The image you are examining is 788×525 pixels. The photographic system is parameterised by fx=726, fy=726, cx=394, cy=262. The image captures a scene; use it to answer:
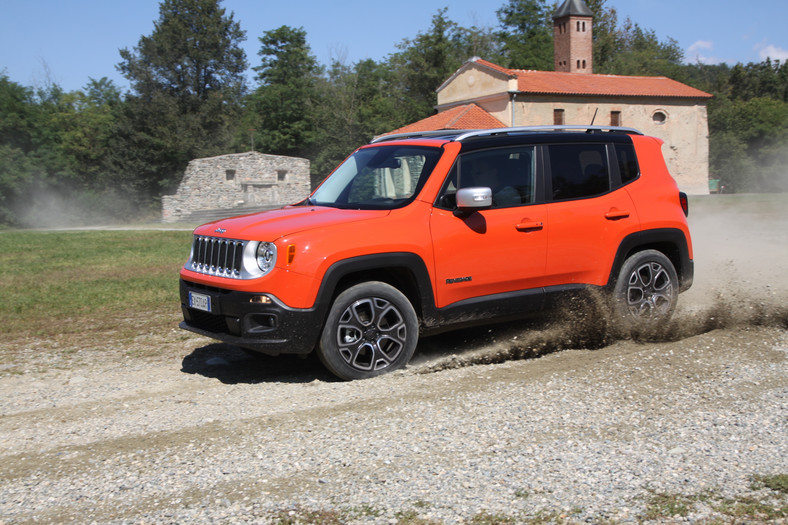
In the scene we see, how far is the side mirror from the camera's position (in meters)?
5.89

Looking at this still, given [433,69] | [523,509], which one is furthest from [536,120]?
[523,509]

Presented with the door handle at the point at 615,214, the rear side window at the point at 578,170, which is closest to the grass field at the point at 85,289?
the rear side window at the point at 578,170

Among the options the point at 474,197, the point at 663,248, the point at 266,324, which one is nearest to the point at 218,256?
the point at 266,324

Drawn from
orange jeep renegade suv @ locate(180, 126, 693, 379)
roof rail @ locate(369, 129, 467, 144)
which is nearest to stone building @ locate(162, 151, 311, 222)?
roof rail @ locate(369, 129, 467, 144)

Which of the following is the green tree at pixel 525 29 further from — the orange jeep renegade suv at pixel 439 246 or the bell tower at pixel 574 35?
the orange jeep renegade suv at pixel 439 246

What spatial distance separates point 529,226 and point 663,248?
1.92 meters

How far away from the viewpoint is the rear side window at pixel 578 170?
6.73 metres

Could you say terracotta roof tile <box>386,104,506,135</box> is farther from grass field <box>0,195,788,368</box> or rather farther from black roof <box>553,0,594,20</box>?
grass field <box>0,195,788,368</box>

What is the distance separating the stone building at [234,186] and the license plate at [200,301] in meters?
40.9

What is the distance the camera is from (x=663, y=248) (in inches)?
295

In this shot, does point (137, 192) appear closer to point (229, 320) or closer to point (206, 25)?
point (206, 25)

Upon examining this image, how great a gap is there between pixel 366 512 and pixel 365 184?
3.72 m

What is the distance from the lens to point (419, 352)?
694cm

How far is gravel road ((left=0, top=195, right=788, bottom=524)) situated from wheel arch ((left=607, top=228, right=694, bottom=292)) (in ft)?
1.93
